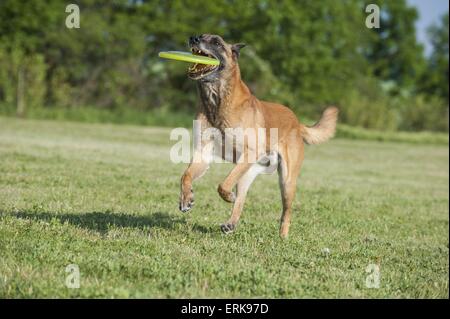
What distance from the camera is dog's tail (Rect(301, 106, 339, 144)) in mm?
7926

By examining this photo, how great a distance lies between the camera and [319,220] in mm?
8250

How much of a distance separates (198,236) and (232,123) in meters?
1.19

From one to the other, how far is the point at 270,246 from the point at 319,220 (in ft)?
7.14

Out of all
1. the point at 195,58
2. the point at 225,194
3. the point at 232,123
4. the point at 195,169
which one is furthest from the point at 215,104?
the point at 225,194

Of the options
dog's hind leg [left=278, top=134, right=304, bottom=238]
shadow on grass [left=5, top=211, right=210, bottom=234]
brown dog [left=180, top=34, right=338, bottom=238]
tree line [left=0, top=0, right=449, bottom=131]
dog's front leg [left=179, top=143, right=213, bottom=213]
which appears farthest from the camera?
tree line [left=0, top=0, right=449, bottom=131]

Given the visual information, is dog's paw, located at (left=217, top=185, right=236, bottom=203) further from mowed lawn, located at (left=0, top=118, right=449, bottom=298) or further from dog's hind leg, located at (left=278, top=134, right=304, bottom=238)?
dog's hind leg, located at (left=278, top=134, right=304, bottom=238)

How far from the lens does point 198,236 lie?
21.2 ft

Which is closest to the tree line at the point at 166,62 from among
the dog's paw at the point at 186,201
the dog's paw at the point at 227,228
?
→ the dog's paw at the point at 227,228

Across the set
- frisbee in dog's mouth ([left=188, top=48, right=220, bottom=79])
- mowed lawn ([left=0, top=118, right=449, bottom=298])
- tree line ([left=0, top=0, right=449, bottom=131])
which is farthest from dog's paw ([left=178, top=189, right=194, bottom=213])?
tree line ([left=0, top=0, right=449, bottom=131])

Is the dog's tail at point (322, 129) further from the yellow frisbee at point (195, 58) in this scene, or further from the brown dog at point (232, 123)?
the yellow frisbee at point (195, 58)

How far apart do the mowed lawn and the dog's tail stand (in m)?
1.05

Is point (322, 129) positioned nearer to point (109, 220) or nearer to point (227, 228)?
point (227, 228)

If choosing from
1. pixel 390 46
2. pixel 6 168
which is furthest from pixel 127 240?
pixel 390 46

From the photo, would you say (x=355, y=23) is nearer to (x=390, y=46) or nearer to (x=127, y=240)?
(x=390, y=46)
